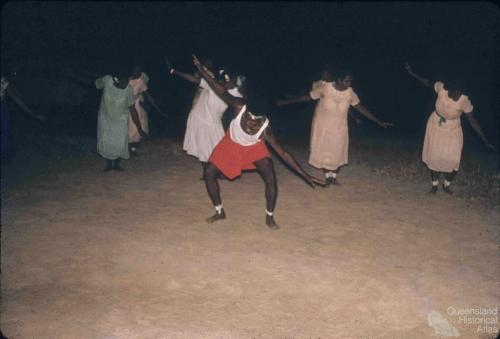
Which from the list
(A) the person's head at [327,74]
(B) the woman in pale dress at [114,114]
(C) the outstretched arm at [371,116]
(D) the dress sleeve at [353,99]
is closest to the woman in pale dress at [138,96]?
(B) the woman in pale dress at [114,114]

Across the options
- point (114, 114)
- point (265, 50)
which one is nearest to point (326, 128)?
point (114, 114)

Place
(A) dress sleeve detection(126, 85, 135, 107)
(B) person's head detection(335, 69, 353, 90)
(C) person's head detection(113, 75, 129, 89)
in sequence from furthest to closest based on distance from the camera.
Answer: (A) dress sleeve detection(126, 85, 135, 107)
(C) person's head detection(113, 75, 129, 89)
(B) person's head detection(335, 69, 353, 90)

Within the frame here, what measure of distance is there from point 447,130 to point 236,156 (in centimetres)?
355

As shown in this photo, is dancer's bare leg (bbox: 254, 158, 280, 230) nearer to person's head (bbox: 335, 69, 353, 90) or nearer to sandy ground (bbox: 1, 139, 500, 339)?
sandy ground (bbox: 1, 139, 500, 339)

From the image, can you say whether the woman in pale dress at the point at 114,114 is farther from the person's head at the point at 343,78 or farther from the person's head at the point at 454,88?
the person's head at the point at 454,88

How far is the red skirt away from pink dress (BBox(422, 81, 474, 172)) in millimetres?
3080

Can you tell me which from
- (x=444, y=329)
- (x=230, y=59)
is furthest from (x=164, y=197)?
(x=230, y=59)

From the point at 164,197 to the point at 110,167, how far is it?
2.00m

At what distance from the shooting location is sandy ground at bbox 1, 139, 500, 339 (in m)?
4.71

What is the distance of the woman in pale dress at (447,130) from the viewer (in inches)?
322

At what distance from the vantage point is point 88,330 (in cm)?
450

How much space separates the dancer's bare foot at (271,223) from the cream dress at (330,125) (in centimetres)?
222

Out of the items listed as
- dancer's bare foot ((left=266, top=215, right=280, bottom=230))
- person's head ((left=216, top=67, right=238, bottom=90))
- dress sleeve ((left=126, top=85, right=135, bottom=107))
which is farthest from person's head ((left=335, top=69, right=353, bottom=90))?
dress sleeve ((left=126, top=85, right=135, bottom=107))

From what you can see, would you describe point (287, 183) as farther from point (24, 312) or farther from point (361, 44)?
point (361, 44)
